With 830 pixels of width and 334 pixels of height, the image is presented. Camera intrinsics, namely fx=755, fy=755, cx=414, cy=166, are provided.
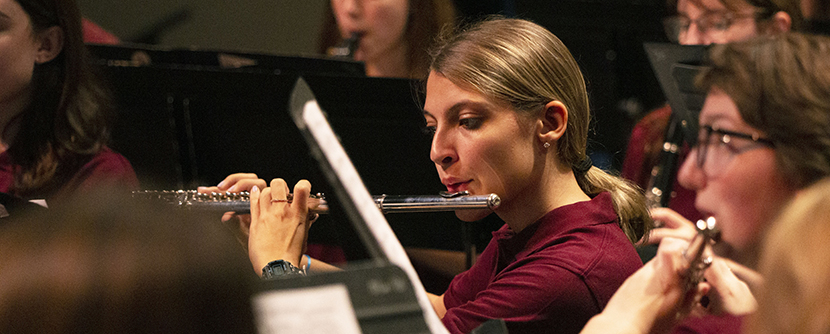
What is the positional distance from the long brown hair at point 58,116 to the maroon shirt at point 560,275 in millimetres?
1040

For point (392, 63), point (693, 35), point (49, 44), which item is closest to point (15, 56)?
point (49, 44)

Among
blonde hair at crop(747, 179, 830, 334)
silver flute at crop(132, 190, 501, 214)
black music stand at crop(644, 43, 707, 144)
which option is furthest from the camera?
black music stand at crop(644, 43, 707, 144)

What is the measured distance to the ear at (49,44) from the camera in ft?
5.89

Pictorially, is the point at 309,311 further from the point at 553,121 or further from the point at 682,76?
the point at 682,76

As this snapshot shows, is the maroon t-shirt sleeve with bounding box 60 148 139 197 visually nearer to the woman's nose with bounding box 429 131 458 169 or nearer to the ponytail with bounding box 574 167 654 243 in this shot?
the woman's nose with bounding box 429 131 458 169

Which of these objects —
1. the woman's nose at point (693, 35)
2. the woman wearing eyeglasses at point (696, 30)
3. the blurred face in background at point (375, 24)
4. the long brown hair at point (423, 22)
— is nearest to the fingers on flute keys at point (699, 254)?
the woman wearing eyeglasses at point (696, 30)

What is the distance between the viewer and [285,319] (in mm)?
717

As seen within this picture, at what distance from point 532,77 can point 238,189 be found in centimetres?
67

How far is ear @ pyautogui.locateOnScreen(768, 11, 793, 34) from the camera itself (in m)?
1.88

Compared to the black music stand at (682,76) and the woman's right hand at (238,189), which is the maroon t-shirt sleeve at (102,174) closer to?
the woman's right hand at (238,189)

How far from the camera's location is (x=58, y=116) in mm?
1831

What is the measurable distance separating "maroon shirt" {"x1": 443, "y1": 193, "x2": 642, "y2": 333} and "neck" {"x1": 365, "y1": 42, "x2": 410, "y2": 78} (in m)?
1.38


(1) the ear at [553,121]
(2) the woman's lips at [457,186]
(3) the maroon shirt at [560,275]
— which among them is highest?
(1) the ear at [553,121]

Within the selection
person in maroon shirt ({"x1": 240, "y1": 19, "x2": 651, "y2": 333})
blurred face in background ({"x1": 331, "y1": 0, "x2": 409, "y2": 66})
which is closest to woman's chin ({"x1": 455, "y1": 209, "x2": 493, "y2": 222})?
person in maroon shirt ({"x1": 240, "y1": 19, "x2": 651, "y2": 333})
